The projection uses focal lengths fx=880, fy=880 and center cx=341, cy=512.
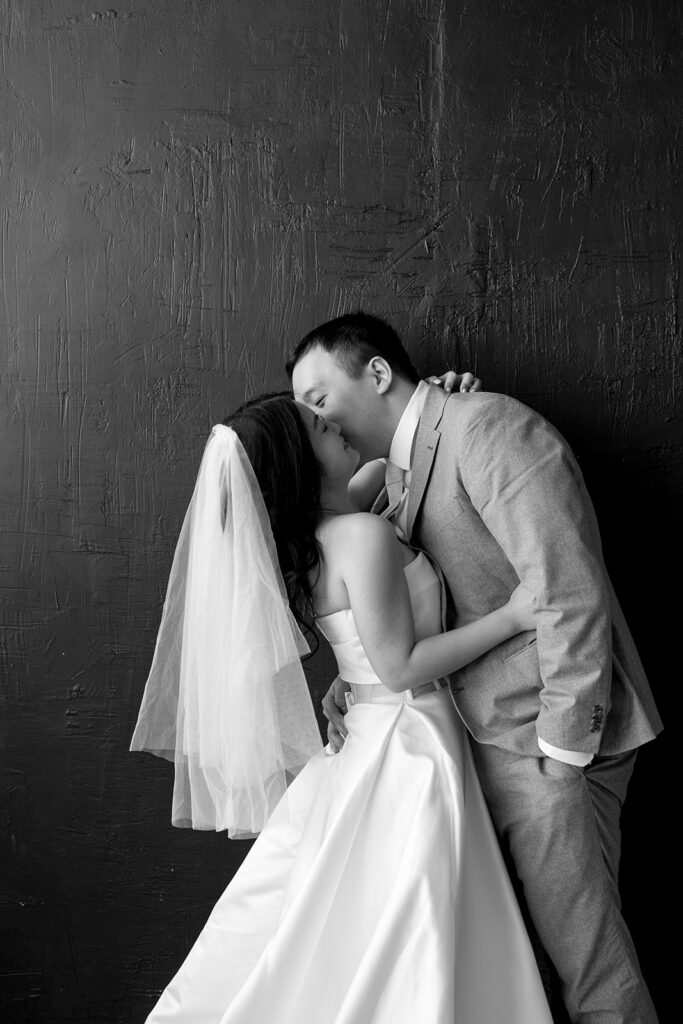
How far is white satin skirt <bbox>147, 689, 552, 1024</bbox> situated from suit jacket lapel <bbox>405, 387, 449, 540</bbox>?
1.53 ft

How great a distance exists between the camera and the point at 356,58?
2.24m

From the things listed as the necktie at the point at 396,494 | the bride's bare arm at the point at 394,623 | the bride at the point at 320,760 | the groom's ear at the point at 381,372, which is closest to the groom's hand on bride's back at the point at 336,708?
the bride at the point at 320,760

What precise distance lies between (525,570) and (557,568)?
2.6 inches

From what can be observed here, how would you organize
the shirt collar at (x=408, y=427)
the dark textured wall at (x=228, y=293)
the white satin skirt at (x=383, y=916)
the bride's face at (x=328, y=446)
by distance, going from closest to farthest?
the white satin skirt at (x=383, y=916)
the bride's face at (x=328, y=446)
the shirt collar at (x=408, y=427)
the dark textured wall at (x=228, y=293)

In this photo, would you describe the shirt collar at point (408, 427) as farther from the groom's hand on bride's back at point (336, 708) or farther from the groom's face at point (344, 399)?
the groom's hand on bride's back at point (336, 708)

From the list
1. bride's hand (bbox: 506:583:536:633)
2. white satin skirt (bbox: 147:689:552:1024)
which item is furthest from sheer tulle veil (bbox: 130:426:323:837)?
bride's hand (bbox: 506:583:536:633)

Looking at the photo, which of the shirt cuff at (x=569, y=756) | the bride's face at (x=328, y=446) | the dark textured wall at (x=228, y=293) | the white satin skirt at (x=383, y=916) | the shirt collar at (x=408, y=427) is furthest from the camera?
the dark textured wall at (x=228, y=293)

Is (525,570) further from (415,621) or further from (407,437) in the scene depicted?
(407,437)

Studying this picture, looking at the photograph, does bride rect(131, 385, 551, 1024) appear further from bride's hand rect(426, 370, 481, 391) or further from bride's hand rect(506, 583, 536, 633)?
bride's hand rect(426, 370, 481, 391)

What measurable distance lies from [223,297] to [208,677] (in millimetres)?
1006

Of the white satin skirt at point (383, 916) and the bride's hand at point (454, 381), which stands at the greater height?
the bride's hand at point (454, 381)

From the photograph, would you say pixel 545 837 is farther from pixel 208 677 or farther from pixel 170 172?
pixel 170 172

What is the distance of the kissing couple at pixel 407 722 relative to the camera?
67.4 inches

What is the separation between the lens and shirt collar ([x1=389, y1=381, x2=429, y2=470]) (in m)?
2.01
